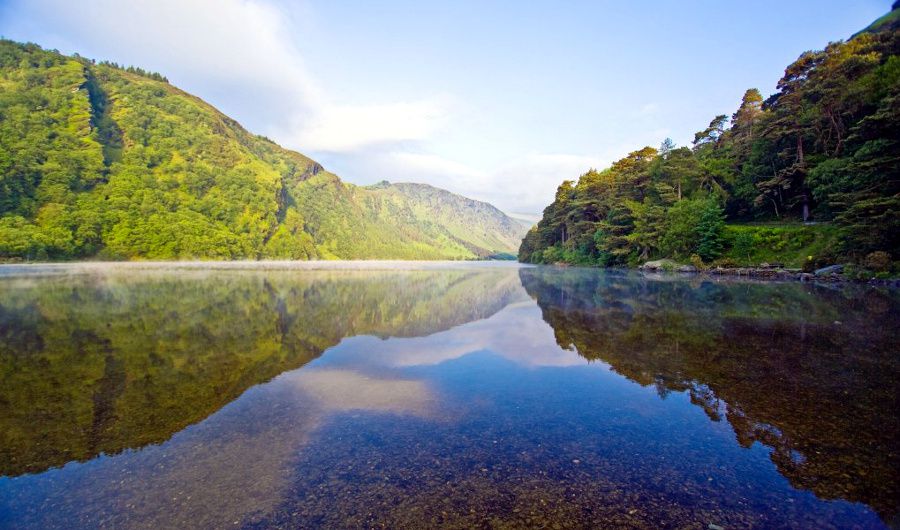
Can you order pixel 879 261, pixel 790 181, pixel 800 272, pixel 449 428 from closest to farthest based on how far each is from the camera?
pixel 449 428, pixel 879 261, pixel 800 272, pixel 790 181

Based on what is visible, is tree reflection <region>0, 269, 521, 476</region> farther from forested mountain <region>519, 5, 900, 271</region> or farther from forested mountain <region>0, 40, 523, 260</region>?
forested mountain <region>0, 40, 523, 260</region>

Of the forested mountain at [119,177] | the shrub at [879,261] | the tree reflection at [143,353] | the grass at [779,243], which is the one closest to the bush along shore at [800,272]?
the shrub at [879,261]

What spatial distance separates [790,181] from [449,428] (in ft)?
178

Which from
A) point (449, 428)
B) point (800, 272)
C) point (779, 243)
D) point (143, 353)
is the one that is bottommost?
point (143, 353)

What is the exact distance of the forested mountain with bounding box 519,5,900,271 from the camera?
29.9 m

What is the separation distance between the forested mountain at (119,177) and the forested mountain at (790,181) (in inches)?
4390

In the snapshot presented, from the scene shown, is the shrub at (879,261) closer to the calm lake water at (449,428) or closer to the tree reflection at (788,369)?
the tree reflection at (788,369)

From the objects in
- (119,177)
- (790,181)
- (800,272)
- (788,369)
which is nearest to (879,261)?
(800,272)

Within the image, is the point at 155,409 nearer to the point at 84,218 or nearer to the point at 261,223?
the point at 84,218

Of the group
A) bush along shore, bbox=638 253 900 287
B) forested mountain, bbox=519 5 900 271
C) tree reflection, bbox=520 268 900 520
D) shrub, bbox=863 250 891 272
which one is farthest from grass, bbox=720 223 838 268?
tree reflection, bbox=520 268 900 520

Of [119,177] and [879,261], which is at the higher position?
[119,177]

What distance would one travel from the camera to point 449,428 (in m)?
6.09

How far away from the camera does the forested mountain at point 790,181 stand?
98.1ft

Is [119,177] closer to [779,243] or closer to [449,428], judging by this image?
[449,428]
